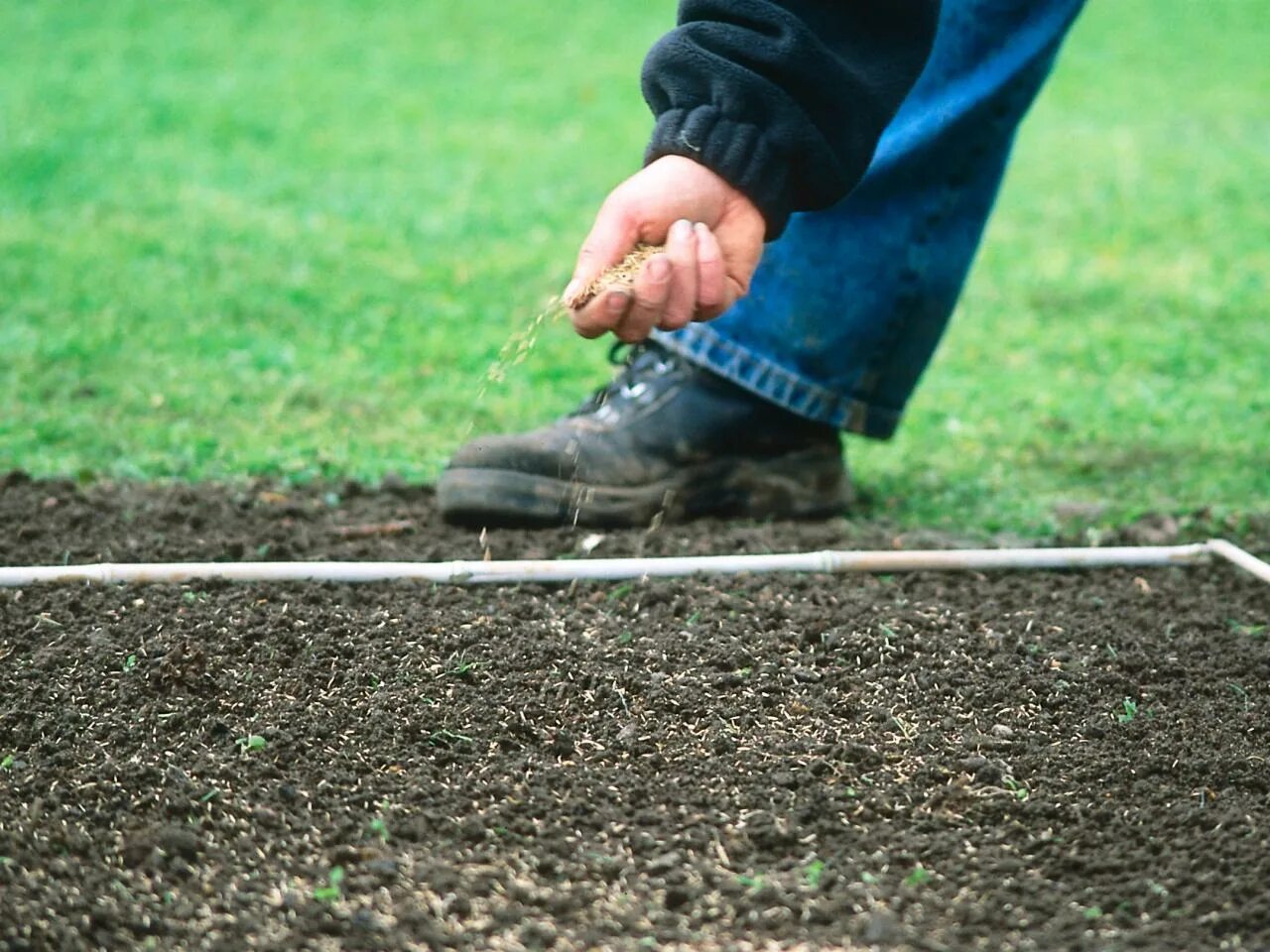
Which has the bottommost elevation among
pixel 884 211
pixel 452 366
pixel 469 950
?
pixel 469 950

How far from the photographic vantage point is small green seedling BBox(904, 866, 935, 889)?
5.45 ft

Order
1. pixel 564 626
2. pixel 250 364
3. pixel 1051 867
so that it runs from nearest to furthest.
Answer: pixel 1051 867 → pixel 564 626 → pixel 250 364

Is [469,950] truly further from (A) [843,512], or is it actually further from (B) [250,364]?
(B) [250,364]

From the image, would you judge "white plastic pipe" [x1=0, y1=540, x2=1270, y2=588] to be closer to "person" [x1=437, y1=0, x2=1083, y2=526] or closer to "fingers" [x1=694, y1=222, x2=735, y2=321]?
"person" [x1=437, y1=0, x2=1083, y2=526]

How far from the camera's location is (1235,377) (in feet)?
13.2

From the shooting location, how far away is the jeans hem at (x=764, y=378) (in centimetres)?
292

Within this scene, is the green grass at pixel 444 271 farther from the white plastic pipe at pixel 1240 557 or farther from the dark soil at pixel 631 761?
the dark soil at pixel 631 761

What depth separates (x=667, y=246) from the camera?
1765 millimetres

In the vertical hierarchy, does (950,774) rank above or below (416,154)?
below

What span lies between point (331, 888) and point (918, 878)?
63 centimetres

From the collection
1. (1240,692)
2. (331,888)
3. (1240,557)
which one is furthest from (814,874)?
(1240,557)

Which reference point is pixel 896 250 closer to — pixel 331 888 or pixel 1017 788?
pixel 1017 788

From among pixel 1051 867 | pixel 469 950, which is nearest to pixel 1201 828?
pixel 1051 867

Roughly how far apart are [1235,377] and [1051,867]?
2669 mm
